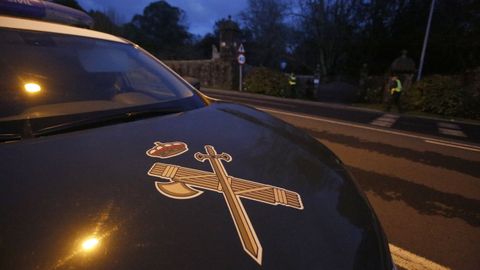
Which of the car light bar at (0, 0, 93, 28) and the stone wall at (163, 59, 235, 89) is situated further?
the stone wall at (163, 59, 235, 89)

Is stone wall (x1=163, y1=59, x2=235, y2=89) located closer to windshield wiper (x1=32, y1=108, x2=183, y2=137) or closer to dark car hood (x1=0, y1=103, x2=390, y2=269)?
windshield wiper (x1=32, y1=108, x2=183, y2=137)

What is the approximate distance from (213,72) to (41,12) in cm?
2280

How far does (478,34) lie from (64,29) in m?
27.9

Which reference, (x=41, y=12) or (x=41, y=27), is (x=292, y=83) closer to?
(x=41, y=12)

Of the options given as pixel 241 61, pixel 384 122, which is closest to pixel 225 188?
pixel 384 122

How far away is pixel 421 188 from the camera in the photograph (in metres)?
3.56

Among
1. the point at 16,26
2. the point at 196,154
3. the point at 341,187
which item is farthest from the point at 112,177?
the point at 16,26

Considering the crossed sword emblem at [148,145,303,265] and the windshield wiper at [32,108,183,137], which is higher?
the windshield wiper at [32,108,183,137]

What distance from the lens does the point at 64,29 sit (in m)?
1.93

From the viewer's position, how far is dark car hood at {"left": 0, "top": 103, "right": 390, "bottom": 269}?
73 cm

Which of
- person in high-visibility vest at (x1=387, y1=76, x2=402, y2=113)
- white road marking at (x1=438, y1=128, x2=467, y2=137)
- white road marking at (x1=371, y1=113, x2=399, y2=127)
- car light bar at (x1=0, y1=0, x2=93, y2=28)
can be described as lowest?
white road marking at (x1=438, y1=128, x2=467, y2=137)

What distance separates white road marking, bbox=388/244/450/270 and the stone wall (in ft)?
69.0

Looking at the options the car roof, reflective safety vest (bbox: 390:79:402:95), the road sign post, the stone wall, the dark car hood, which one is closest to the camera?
the dark car hood

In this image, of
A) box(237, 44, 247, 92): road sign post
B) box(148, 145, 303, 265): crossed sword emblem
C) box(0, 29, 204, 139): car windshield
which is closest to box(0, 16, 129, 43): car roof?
box(0, 29, 204, 139): car windshield
